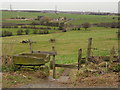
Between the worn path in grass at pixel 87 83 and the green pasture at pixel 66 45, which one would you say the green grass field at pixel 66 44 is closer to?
the green pasture at pixel 66 45

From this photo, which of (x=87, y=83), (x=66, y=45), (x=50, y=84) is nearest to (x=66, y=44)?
(x=66, y=45)

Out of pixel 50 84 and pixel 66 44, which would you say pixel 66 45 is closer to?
pixel 66 44

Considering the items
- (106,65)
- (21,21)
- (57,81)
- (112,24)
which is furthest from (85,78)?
(21,21)

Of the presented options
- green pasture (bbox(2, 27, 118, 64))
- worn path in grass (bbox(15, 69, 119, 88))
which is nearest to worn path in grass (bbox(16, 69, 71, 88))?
worn path in grass (bbox(15, 69, 119, 88))

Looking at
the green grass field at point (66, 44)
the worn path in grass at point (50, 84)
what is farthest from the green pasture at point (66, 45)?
the worn path in grass at point (50, 84)

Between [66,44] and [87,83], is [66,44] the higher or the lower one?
the lower one

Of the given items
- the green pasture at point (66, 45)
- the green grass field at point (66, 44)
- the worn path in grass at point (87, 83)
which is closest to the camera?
the worn path in grass at point (87, 83)

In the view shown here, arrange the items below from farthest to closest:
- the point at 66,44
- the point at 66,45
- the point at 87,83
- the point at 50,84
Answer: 1. the point at 66,44
2. the point at 66,45
3. the point at 50,84
4. the point at 87,83

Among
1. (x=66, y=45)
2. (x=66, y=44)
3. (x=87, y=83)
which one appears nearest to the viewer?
(x=87, y=83)

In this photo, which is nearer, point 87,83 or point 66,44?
point 87,83

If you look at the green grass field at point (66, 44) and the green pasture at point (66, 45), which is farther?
the green grass field at point (66, 44)

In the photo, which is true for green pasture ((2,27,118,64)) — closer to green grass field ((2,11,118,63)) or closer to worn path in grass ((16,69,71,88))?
green grass field ((2,11,118,63))

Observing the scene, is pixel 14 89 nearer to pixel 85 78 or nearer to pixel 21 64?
pixel 21 64

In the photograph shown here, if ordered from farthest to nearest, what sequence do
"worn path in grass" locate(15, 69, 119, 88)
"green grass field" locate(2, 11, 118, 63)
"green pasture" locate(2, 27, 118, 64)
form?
"green grass field" locate(2, 11, 118, 63) → "green pasture" locate(2, 27, 118, 64) → "worn path in grass" locate(15, 69, 119, 88)
